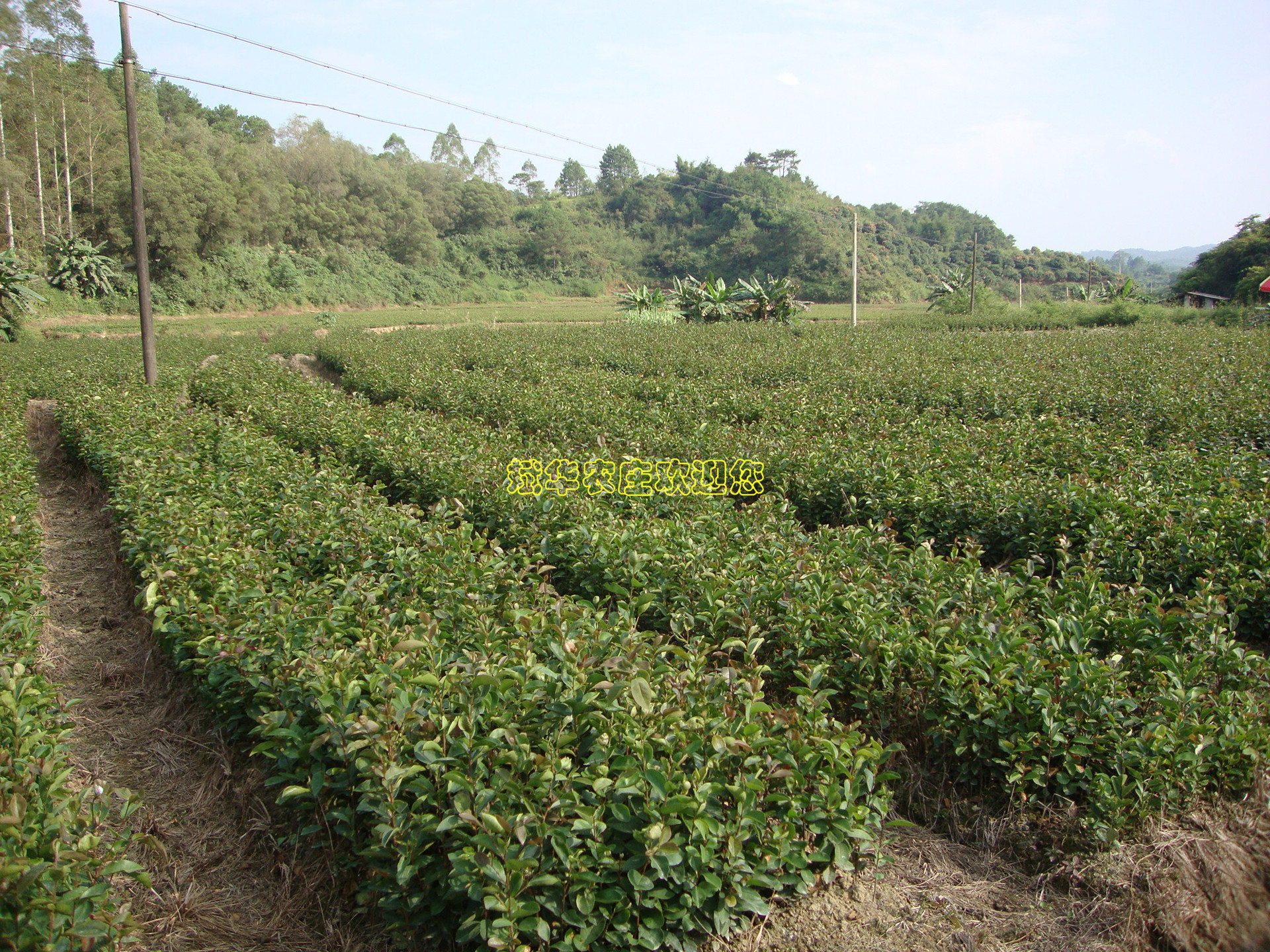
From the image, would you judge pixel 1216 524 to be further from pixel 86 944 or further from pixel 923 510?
pixel 86 944

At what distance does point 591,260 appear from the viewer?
66750mm

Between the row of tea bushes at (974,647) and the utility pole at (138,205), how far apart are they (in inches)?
458

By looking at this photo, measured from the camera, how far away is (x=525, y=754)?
260 centimetres

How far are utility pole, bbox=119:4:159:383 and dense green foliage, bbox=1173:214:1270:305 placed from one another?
41481 millimetres

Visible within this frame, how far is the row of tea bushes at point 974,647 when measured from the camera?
3.09 meters

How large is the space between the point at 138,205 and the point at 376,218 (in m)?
43.3

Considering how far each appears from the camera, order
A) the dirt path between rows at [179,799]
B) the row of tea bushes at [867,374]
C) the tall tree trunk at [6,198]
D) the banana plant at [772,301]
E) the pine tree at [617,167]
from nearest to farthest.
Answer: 1. the dirt path between rows at [179,799]
2. the row of tea bushes at [867,374]
3. the tall tree trunk at [6,198]
4. the banana plant at [772,301]
5. the pine tree at [617,167]

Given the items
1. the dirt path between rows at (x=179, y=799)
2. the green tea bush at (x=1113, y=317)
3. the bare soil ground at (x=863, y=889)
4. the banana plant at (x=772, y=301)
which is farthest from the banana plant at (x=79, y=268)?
the green tea bush at (x=1113, y=317)

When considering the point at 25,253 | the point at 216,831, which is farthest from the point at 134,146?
the point at 25,253

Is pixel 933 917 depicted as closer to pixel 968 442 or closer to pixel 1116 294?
pixel 968 442

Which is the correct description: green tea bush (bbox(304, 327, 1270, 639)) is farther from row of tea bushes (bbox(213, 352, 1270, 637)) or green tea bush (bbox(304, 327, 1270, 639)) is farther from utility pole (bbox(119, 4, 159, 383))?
utility pole (bbox(119, 4, 159, 383))

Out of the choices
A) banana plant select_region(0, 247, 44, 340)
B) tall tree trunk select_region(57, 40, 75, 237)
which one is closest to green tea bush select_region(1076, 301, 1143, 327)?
banana plant select_region(0, 247, 44, 340)

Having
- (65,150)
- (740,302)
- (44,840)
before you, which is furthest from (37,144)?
(44,840)

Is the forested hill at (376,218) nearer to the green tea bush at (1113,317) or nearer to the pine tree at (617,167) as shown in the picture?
the pine tree at (617,167)
